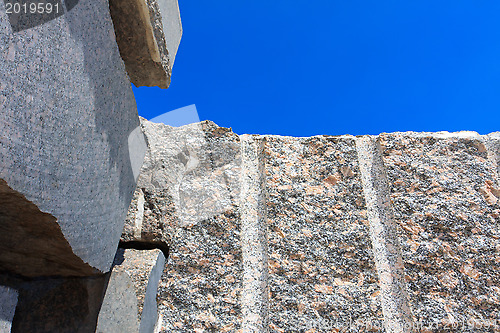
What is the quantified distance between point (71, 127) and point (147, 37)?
0.30m

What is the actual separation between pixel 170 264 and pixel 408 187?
609mm

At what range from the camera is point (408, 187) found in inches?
41.6

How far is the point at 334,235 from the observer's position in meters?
1.00

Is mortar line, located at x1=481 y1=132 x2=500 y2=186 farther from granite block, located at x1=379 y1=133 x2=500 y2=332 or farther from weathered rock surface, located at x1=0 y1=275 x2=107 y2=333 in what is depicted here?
weathered rock surface, located at x1=0 y1=275 x2=107 y2=333

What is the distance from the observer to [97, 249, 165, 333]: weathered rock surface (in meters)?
0.86

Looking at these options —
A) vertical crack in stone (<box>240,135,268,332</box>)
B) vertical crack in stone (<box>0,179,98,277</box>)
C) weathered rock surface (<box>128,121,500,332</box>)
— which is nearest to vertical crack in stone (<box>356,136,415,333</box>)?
weathered rock surface (<box>128,121,500,332</box>)

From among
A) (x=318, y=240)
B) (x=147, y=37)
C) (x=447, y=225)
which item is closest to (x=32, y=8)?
(x=147, y=37)

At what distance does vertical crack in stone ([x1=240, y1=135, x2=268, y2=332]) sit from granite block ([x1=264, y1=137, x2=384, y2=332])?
0.07ft

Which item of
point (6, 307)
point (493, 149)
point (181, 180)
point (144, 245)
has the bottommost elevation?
point (6, 307)

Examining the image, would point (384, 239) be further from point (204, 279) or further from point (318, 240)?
point (204, 279)

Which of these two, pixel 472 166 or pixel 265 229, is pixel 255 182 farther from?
pixel 472 166

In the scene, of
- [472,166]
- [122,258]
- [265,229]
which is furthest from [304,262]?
[472,166]

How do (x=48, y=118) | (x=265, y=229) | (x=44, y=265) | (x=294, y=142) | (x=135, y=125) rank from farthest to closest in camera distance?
(x=294, y=142) < (x=265, y=229) < (x=135, y=125) < (x=44, y=265) < (x=48, y=118)

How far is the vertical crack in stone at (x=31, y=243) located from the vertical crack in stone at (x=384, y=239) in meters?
0.62
